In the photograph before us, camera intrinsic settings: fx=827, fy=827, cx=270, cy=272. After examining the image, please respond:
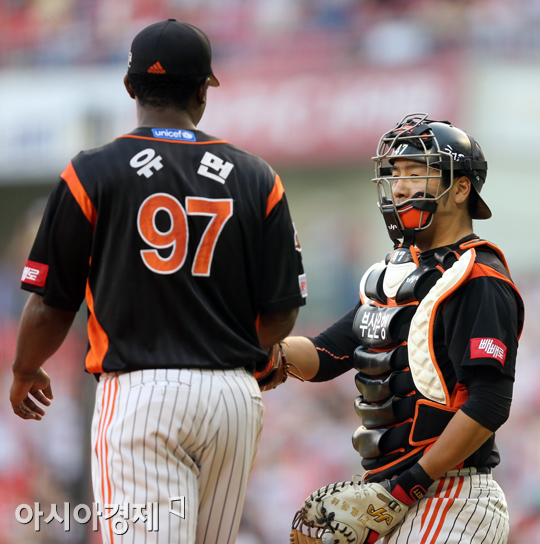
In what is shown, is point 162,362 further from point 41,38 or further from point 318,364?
point 41,38

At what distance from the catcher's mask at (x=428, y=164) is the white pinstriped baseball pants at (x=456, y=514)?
887mm

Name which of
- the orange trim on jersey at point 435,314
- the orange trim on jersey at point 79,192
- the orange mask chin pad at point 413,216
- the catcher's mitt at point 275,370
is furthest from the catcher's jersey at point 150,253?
the orange mask chin pad at point 413,216

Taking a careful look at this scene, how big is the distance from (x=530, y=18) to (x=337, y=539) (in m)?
6.66

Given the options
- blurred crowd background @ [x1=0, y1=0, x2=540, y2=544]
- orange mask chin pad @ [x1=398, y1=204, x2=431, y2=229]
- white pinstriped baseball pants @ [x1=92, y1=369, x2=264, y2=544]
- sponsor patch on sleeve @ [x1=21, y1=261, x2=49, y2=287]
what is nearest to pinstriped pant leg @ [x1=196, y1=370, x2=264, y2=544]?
white pinstriped baseball pants @ [x1=92, y1=369, x2=264, y2=544]

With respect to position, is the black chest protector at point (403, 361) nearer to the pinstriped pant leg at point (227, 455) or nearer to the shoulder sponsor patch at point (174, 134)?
the pinstriped pant leg at point (227, 455)

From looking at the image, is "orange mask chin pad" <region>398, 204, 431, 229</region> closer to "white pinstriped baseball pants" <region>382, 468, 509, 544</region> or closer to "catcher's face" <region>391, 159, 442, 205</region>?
"catcher's face" <region>391, 159, 442, 205</region>

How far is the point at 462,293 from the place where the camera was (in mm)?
2691

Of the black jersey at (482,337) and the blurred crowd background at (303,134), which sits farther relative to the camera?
the blurred crowd background at (303,134)

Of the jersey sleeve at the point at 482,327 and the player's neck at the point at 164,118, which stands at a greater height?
the player's neck at the point at 164,118

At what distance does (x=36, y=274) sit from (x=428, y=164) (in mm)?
1426

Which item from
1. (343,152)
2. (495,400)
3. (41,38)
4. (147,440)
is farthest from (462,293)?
(41,38)

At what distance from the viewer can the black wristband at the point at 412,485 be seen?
8.61 ft

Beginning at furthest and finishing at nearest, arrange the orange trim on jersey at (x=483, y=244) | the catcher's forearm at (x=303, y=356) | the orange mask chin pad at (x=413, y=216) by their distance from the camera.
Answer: the catcher's forearm at (x=303, y=356) → the orange mask chin pad at (x=413, y=216) → the orange trim on jersey at (x=483, y=244)

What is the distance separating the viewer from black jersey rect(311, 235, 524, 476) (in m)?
2.56
